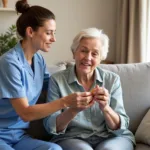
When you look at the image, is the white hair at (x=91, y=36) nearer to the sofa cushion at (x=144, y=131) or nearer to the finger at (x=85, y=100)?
the finger at (x=85, y=100)

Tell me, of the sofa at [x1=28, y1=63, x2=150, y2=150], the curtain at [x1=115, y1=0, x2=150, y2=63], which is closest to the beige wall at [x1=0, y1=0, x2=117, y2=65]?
the curtain at [x1=115, y1=0, x2=150, y2=63]

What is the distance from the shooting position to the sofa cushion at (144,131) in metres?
1.65

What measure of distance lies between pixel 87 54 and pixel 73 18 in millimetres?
1597

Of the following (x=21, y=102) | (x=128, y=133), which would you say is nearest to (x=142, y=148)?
(x=128, y=133)

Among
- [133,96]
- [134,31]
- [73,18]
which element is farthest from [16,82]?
[73,18]

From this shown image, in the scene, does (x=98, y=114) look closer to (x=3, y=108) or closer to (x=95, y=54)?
(x=95, y=54)

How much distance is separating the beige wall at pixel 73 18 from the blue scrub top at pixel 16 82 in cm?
145

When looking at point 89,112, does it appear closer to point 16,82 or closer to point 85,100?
point 85,100

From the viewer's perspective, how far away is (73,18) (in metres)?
3.11

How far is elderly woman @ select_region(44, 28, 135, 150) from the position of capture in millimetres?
1560

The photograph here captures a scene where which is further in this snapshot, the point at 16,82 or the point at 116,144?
the point at 116,144

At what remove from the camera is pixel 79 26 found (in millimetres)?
3125

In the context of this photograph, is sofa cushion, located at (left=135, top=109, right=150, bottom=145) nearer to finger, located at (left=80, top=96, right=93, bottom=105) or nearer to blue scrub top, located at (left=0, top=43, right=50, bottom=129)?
finger, located at (left=80, top=96, right=93, bottom=105)

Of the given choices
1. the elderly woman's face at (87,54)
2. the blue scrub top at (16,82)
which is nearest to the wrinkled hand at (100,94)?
the elderly woman's face at (87,54)
